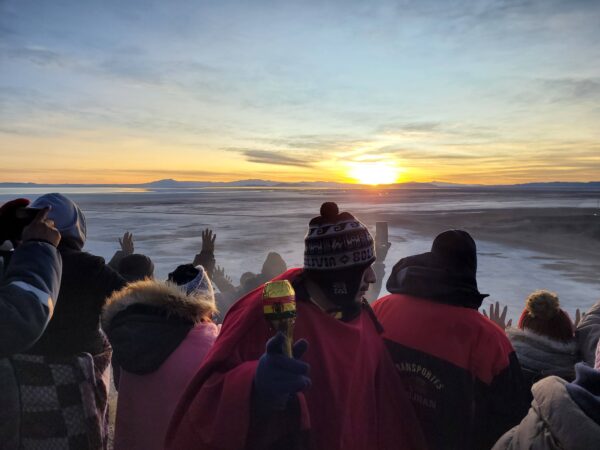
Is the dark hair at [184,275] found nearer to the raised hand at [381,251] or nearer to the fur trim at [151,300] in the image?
the fur trim at [151,300]

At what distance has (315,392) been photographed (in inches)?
69.6

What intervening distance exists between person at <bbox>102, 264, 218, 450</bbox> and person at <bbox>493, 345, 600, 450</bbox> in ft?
4.56

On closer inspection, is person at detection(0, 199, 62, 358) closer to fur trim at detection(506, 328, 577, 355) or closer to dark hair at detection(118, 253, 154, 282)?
dark hair at detection(118, 253, 154, 282)

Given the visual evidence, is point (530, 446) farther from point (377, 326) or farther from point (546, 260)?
→ point (546, 260)

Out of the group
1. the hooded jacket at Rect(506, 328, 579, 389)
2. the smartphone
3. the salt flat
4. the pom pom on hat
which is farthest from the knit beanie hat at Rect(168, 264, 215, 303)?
the salt flat

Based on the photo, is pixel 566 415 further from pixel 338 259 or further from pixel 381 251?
pixel 381 251

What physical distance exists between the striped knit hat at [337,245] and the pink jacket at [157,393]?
2.22 ft

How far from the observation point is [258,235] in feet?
70.6

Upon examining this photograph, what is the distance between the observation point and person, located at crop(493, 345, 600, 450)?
1.35 meters

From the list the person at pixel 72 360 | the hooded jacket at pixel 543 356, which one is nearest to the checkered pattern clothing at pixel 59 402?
the person at pixel 72 360

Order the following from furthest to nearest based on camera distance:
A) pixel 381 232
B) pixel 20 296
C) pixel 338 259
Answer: pixel 381 232 < pixel 338 259 < pixel 20 296

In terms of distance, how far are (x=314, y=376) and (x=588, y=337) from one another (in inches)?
78.3

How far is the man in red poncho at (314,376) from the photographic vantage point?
143 cm

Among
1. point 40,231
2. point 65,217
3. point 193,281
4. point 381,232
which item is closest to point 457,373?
point 193,281
